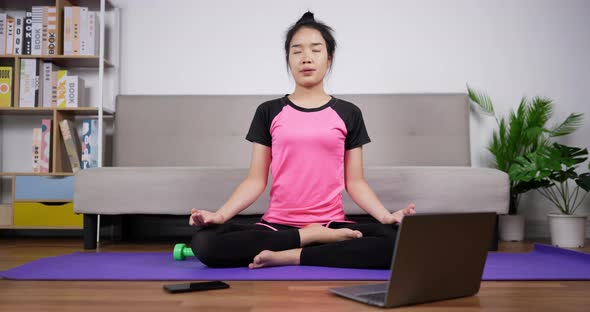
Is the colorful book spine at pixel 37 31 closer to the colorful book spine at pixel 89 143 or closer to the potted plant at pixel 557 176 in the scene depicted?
the colorful book spine at pixel 89 143

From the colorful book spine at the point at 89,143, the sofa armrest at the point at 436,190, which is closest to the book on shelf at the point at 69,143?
the colorful book spine at the point at 89,143

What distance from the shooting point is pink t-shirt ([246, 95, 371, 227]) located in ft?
5.77

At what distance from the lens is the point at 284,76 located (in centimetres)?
336

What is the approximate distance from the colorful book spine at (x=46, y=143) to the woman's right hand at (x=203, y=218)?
1.80m

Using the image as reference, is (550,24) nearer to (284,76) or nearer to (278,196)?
(284,76)

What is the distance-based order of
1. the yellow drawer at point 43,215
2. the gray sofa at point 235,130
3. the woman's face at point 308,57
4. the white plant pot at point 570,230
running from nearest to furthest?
the woman's face at point 308,57
the white plant pot at point 570,230
the yellow drawer at point 43,215
the gray sofa at point 235,130

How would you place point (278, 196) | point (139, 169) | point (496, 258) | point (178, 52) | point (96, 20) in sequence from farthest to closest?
point (178, 52), point (96, 20), point (139, 169), point (496, 258), point (278, 196)

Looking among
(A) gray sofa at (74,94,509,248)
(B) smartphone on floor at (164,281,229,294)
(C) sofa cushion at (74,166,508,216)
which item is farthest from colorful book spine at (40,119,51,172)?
(B) smartphone on floor at (164,281,229,294)

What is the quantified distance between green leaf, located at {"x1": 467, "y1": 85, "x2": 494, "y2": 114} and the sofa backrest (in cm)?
6

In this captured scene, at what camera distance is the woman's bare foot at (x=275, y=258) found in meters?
1.62

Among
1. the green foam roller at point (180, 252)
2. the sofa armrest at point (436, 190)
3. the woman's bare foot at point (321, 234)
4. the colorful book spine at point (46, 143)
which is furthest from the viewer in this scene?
the colorful book spine at point (46, 143)

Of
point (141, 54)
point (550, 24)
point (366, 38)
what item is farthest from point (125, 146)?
point (550, 24)

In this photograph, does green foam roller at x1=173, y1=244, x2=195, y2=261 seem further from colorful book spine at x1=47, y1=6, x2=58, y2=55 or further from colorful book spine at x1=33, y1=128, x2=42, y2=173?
colorful book spine at x1=47, y1=6, x2=58, y2=55

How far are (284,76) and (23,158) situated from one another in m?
1.68
